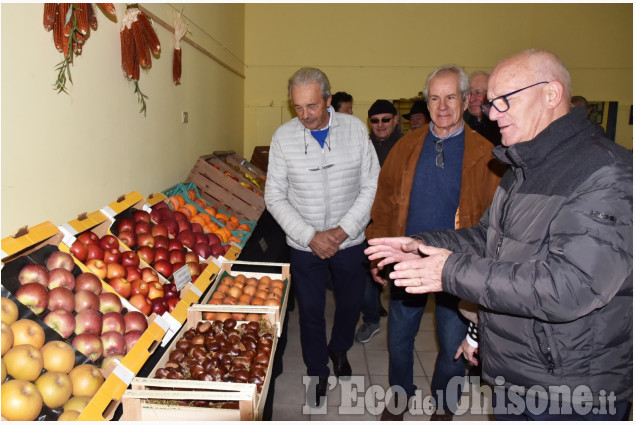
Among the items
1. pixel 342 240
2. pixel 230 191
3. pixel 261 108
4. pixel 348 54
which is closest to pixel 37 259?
pixel 342 240

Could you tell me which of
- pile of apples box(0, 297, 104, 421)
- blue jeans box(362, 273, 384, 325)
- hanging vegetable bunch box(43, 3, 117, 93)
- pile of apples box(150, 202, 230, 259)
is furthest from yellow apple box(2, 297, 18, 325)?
blue jeans box(362, 273, 384, 325)

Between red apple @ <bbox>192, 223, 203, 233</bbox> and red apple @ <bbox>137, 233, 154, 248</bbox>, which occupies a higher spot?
red apple @ <bbox>137, 233, 154, 248</bbox>

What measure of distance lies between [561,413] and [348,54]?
678 centimetres

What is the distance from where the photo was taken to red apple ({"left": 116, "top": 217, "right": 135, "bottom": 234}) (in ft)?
8.05

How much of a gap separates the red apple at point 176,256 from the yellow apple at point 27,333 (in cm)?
104

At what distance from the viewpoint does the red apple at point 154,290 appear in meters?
2.16

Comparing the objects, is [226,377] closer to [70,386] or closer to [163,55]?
[70,386]

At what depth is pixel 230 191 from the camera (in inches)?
153

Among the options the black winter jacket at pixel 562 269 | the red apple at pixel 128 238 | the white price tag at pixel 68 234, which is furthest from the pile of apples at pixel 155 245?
the black winter jacket at pixel 562 269

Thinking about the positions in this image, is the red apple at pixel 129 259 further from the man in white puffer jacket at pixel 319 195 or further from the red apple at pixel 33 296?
the man in white puffer jacket at pixel 319 195

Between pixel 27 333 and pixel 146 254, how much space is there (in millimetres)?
977

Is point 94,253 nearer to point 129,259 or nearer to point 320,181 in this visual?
point 129,259

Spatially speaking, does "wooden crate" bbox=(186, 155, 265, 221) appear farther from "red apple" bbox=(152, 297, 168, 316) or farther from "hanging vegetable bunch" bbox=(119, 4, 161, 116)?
"red apple" bbox=(152, 297, 168, 316)

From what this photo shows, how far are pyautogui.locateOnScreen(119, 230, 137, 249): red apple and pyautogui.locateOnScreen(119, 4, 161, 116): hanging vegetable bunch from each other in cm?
93
